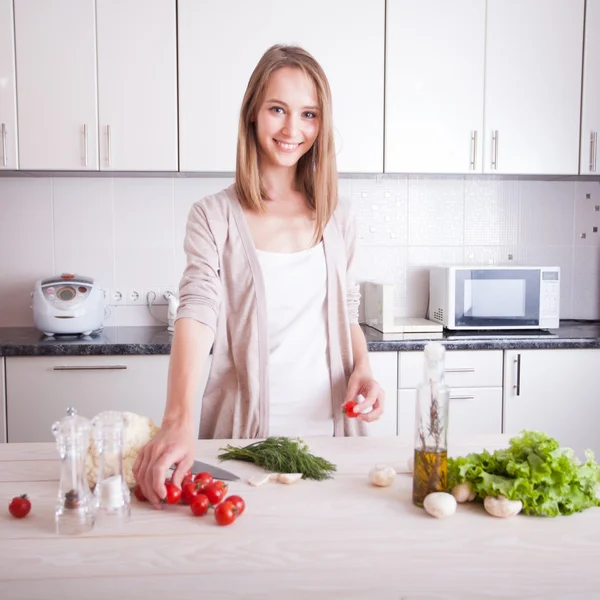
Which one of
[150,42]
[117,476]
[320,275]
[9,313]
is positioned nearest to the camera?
[117,476]

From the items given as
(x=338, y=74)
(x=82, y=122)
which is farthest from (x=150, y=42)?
(x=338, y=74)

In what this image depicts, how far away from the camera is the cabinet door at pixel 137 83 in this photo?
2.51m

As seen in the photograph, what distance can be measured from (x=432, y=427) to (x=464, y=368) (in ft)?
5.22

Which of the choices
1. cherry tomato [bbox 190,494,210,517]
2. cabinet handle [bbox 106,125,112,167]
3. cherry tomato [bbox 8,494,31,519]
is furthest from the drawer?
cherry tomato [bbox 8,494,31,519]

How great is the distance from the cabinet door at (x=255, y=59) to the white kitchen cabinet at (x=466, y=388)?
92 cm

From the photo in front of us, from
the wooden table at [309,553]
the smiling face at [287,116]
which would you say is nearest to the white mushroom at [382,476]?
the wooden table at [309,553]

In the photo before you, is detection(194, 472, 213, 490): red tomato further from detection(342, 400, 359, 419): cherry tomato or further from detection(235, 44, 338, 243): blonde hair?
detection(235, 44, 338, 243): blonde hair

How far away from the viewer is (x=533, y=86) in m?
2.68

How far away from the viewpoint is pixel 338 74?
8.55 ft

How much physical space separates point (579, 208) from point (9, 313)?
267 centimetres

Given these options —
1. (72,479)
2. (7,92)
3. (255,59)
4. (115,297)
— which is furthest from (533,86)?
(72,479)

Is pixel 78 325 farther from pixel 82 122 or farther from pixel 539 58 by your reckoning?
pixel 539 58

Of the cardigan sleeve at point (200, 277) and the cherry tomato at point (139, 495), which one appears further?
the cardigan sleeve at point (200, 277)

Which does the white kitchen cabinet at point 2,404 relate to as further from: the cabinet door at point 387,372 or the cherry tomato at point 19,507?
the cherry tomato at point 19,507
